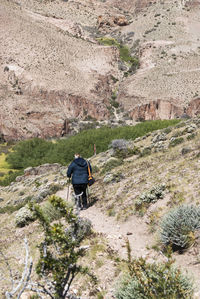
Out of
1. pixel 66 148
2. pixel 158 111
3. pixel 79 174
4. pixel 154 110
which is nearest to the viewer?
pixel 79 174

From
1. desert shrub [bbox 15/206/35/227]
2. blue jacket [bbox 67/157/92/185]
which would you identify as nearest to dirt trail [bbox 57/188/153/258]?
blue jacket [bbox 67/157/92/185]

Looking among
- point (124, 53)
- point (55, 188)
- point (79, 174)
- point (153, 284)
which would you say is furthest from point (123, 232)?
point (124, 53)

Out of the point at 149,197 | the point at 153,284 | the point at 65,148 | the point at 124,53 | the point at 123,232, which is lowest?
the point at 65,148

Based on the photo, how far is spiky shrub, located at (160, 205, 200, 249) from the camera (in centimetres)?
568

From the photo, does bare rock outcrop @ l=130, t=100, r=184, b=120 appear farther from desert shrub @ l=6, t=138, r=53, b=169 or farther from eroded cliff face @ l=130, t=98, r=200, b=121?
desert shrub @ l=6, t=138, r=53, b=169

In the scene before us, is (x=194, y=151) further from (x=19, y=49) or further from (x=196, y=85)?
(x=19, y=49)

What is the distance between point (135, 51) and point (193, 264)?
89719 millimetres

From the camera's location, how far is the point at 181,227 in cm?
581

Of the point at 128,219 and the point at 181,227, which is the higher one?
the point at 181,227

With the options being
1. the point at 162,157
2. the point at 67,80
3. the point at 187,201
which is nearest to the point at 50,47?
the point at 67,80

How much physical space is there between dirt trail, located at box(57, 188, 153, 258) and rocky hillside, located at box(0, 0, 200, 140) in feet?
151

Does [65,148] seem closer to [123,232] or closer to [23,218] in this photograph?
[23,218]

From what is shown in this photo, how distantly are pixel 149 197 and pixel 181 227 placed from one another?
2.55 m

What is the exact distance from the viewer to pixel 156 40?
80.0m
